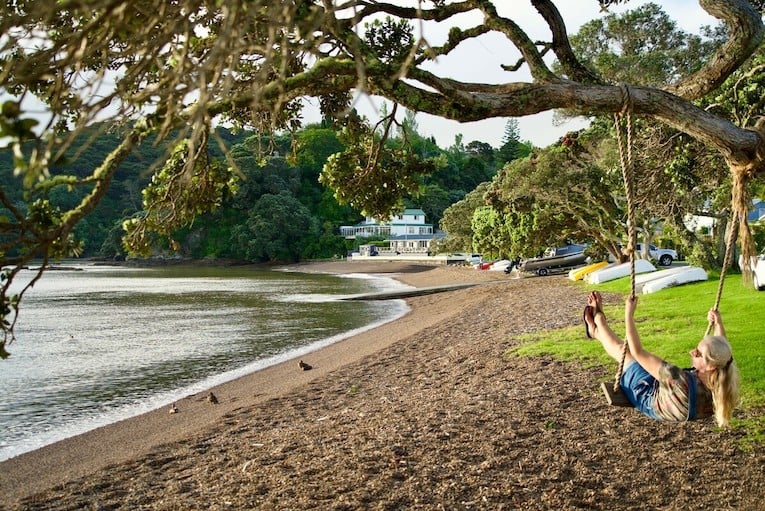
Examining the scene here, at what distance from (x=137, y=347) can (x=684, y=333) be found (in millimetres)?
15426

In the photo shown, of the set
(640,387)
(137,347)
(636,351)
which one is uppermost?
(636,351)

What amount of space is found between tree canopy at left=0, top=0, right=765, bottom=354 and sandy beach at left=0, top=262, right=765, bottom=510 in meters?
2.55

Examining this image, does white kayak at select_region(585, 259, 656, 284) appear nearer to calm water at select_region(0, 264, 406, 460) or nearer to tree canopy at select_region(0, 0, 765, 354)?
calm water at select_region(0, 264, 406, 460)

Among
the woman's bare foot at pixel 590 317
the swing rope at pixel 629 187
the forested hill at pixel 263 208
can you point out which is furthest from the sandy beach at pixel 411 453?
the forested hill at pixel 263 208

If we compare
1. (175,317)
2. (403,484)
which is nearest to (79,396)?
(403,484)

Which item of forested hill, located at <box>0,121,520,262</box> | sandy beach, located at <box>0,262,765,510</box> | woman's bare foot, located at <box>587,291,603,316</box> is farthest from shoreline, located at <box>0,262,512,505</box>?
forested hill, located at <box>0,121,520,262</box>

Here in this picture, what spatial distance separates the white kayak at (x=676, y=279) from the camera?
65.2 feet

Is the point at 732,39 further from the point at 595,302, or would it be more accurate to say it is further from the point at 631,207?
the point at 595,302

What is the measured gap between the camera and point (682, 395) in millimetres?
4668

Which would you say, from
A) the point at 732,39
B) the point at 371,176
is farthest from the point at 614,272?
the point at 732,39

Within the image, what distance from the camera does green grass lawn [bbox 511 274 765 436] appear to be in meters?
8.26

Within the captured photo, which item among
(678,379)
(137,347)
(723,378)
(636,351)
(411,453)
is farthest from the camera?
(137,347)

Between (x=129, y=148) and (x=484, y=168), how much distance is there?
109 m

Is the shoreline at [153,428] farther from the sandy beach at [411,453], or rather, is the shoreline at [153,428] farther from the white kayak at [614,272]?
the white kayak at [614,272]
